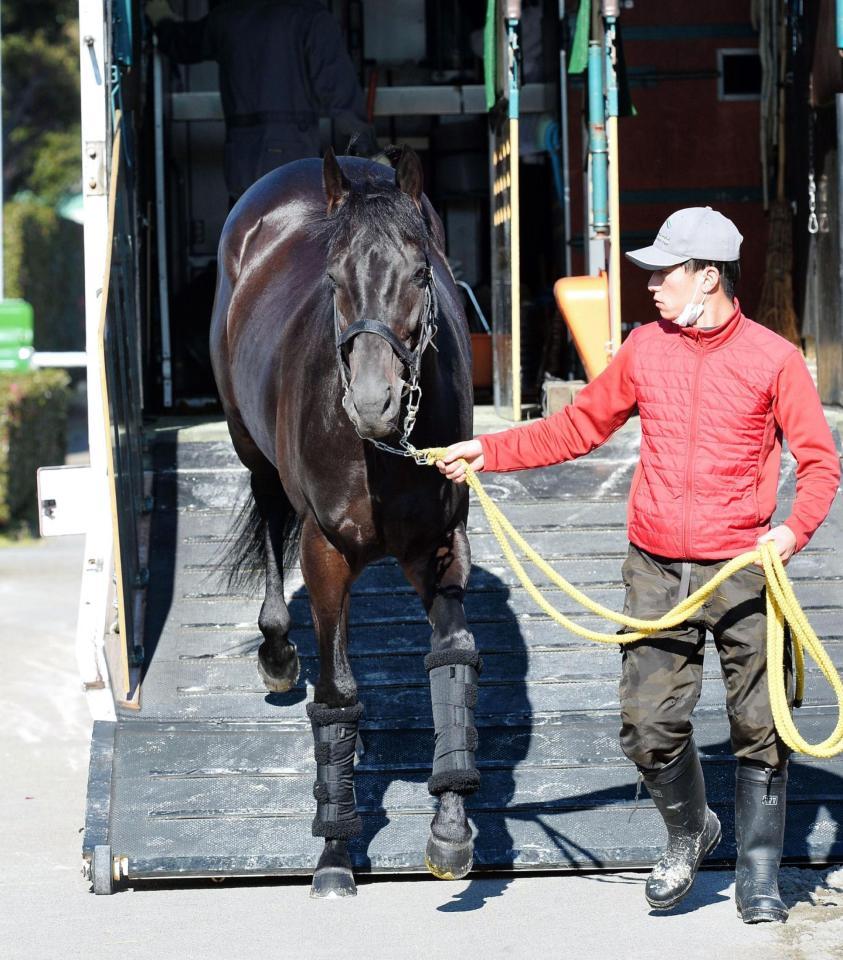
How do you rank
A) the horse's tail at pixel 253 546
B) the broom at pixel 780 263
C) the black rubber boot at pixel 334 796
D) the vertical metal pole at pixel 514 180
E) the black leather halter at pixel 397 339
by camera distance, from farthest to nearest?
the broom at pixel 780 263 → the vertical metal pole at pixel 514 180 → the horse's tail at pixel 253 546 → the black rubber boot at pixel 334 796 → the black leather halter at pixel 397 339

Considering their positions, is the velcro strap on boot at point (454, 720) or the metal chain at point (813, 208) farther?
the metal chain at point (813, 208)

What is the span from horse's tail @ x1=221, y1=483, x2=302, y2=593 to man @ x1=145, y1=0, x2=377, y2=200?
104 inches

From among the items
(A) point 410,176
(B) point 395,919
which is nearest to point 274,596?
(B) point 395,919

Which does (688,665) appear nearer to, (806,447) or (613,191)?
(806,447)

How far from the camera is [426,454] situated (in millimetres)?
4336

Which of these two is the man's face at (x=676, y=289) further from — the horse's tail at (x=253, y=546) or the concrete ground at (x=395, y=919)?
the horse's tail at (x=253, y=546)

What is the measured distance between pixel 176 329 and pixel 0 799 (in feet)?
15.5

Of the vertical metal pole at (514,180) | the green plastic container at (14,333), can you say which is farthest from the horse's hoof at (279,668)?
the green plastic container at (14,333)

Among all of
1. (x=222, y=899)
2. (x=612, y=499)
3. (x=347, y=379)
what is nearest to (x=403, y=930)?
(x=222, y=899)

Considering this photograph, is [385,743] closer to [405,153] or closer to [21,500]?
[405,153]

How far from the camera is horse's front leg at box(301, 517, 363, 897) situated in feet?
15.0

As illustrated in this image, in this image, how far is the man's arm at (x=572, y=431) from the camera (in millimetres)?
4312

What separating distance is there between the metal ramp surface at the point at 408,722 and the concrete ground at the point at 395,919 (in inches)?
Result: 4.2

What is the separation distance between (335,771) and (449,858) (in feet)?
1.58
